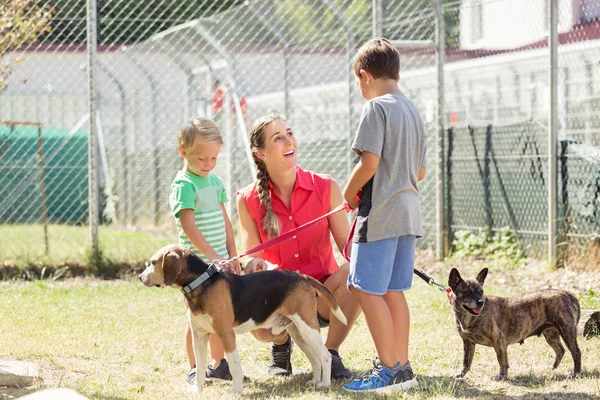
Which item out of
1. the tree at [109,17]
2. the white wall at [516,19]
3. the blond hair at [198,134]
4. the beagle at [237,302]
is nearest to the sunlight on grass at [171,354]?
the beagle at [237,302]

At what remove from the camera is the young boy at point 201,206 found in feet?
17.8

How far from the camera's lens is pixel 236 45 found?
12672 millimetres

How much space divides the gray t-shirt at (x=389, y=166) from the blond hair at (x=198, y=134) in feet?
3.33

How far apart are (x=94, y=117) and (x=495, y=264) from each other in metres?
4.64

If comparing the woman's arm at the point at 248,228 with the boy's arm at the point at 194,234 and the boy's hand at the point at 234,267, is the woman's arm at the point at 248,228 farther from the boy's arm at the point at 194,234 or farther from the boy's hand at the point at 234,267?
the boy's arm at the point at 194,234

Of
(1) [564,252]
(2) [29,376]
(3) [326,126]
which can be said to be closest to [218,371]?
(2) [29,376]

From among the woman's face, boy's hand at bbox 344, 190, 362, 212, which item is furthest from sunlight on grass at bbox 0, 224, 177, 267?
boy's hand at bbox 344, 190, 362, 212

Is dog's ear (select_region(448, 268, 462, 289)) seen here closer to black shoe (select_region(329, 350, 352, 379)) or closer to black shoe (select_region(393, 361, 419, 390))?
black shoe (select_region(393, 361, 419, 390))

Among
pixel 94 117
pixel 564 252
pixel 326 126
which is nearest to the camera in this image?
pixel 564 252

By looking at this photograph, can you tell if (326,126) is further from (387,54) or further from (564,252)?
(387,54)

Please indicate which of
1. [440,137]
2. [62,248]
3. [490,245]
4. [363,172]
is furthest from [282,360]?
[440,137]

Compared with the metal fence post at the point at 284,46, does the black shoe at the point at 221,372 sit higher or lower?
lower

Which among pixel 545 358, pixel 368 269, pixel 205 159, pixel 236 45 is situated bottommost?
pixel 545 358

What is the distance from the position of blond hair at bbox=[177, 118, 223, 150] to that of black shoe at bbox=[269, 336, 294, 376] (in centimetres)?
126
